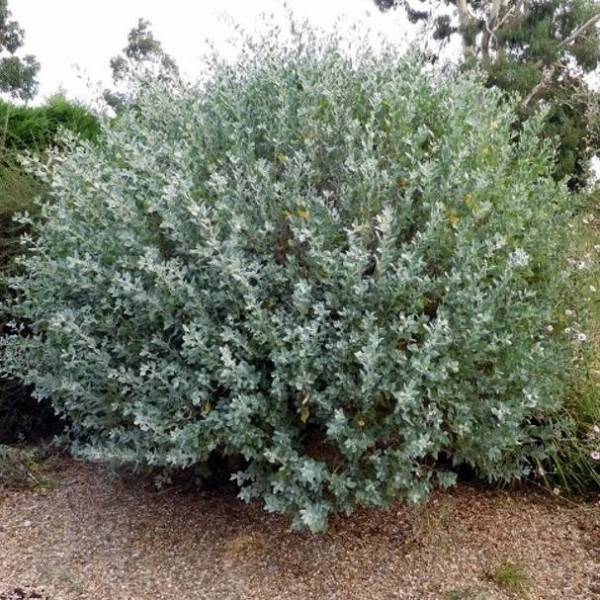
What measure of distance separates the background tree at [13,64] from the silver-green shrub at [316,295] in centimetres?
2436

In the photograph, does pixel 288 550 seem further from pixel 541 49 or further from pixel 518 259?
pixel 541 49

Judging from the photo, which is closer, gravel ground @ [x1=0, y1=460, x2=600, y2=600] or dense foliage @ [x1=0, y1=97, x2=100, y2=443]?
gravel ground @ [x1=0, y1=460, x2=600, y2=600]

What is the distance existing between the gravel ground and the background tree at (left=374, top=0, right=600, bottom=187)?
24.2 feet

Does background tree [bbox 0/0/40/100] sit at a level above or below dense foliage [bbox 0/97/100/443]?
above

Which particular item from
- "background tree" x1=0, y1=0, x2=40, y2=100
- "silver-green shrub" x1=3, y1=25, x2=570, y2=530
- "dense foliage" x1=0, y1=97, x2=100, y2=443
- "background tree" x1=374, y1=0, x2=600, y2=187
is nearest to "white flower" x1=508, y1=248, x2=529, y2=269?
"silver-green shrub" x1=3, y1=25, x2=570, y2=530

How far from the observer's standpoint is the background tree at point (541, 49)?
10.5 metres

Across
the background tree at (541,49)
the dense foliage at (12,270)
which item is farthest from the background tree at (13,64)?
the dense foliage at (12,270)

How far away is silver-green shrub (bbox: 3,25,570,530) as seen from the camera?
283 cm

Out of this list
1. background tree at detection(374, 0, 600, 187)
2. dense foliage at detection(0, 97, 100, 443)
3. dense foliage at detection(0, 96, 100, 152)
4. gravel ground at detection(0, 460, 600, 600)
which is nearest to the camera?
gravel ground at detection(0, 460, 600, 600)

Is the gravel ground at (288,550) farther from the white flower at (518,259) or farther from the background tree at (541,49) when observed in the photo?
the background tree at (541,49)

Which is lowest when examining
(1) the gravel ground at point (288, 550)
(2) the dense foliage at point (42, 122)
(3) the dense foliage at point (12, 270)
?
(1) the gravel ground at point (288, 550)

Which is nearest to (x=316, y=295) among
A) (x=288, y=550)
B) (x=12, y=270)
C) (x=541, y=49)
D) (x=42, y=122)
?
(x=288, y=550)

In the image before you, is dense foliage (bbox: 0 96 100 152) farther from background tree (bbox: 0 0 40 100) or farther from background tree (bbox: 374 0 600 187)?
background tree (bbox: 0 0 40 100)

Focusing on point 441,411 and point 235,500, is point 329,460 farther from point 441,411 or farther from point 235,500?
point 235,500
